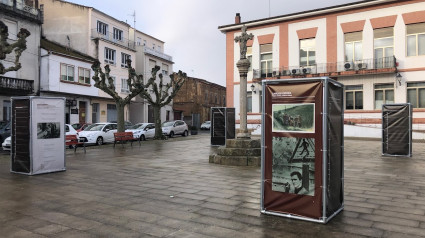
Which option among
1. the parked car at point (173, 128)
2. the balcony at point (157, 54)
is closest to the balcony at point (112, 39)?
the balcony at point (157, 54)

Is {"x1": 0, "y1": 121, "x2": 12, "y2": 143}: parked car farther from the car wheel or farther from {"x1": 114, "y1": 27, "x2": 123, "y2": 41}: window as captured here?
{"x1": 114, "y1": 27, "x2": 123, "y2": 41}: window

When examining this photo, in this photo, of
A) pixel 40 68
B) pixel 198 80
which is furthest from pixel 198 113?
pixel 40 68

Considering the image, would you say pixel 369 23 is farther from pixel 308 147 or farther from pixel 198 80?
pixel 198 80

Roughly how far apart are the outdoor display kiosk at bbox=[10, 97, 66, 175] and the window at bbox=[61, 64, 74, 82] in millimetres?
24383

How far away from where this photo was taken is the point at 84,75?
114ft

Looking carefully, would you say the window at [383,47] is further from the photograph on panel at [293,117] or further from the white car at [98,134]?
the photograph on panel at [293,117]

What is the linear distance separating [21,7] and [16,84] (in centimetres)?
756

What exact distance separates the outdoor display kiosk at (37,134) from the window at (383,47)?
77.9 ft

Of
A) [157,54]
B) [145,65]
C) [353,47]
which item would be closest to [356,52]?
[353,47]

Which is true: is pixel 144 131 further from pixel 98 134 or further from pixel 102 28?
pixel 102 28

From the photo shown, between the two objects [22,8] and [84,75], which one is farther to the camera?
[84,75]

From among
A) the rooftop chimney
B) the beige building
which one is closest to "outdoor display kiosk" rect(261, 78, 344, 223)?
the rooftop chimney

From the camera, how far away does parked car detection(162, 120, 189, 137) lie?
28644mm

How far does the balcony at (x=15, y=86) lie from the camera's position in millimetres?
26625
